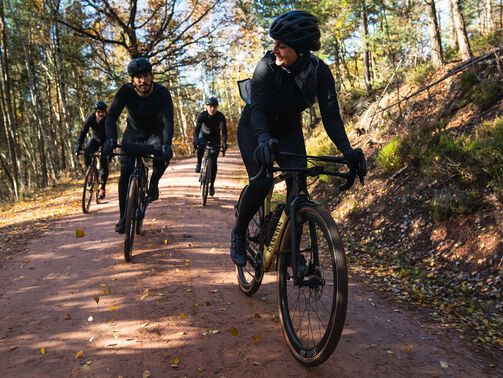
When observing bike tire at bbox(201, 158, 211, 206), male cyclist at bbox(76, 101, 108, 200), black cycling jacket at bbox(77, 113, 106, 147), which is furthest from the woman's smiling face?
black cycling jacket at bbox(77, 113, 106, 147)

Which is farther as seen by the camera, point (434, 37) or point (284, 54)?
point (434, 37)

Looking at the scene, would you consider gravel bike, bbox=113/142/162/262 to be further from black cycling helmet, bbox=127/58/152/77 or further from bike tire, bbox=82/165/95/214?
bike tire, bbox=82/165/95/214

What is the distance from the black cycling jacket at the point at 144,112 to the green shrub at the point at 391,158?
4.52 m

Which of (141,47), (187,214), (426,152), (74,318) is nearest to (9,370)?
(74,318)

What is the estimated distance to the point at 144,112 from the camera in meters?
5.50

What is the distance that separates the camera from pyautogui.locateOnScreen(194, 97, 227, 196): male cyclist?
31.0 ft

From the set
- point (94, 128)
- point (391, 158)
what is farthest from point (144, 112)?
point (391, 158)

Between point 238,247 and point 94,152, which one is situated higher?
point 94,152

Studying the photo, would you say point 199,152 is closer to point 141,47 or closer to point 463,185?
point 463,185

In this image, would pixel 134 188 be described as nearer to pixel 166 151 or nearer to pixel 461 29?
pixel 166 151

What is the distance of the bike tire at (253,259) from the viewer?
3666 mm

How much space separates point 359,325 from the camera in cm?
355

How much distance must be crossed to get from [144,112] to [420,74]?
911 cm

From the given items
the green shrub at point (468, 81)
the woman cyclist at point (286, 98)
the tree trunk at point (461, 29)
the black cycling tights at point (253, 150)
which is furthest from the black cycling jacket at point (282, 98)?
the tree trunk at point (461, 29)
